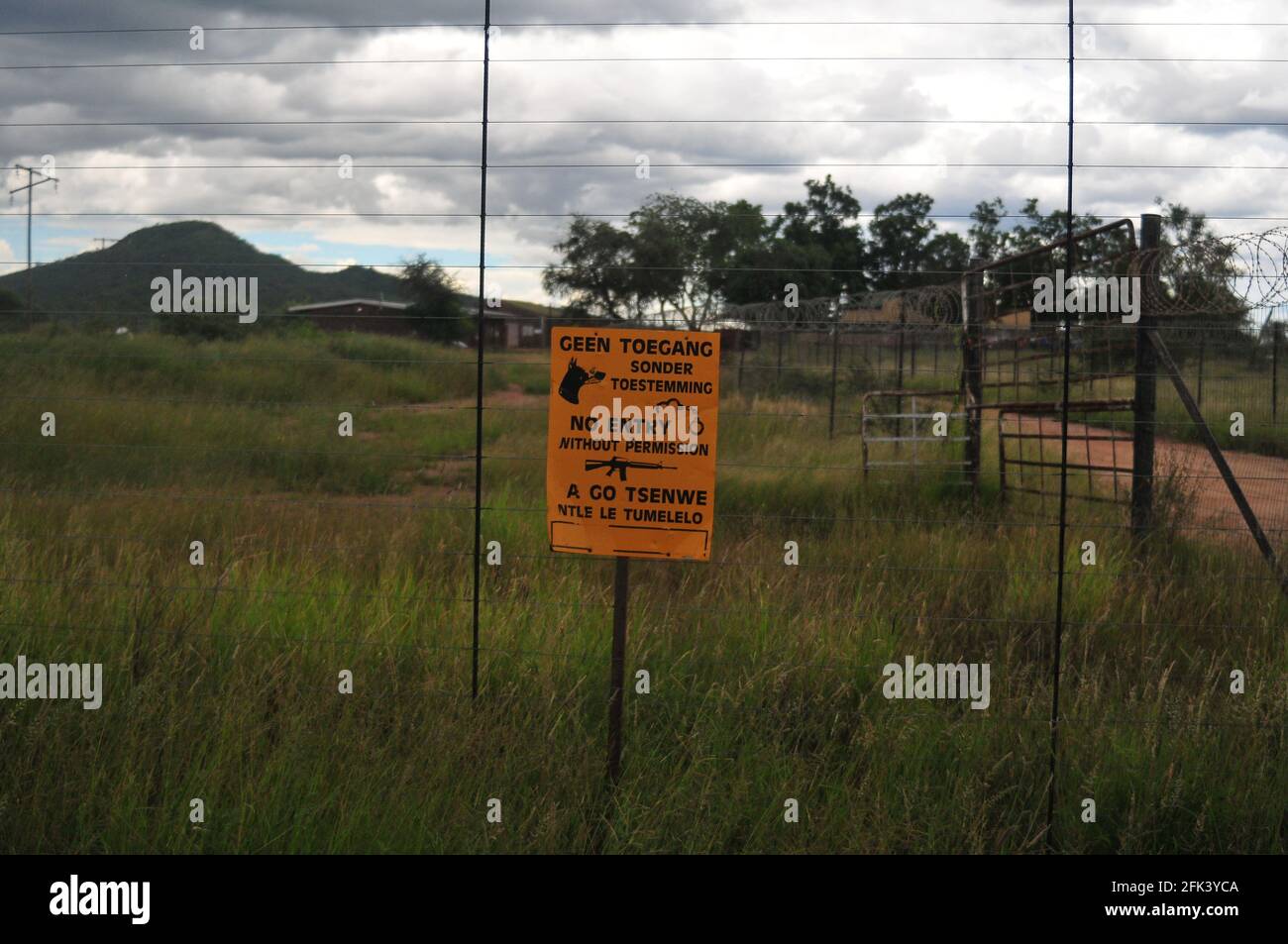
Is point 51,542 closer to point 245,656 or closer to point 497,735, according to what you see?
point 245,656

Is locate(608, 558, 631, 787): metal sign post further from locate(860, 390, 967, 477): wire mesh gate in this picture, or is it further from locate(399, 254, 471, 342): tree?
locate(860, 390, 967, 477): wire mesh gate

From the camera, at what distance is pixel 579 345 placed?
388cm

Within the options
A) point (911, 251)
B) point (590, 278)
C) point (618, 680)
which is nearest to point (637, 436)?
point (618, 680)

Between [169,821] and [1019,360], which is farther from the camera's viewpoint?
[1019,360]

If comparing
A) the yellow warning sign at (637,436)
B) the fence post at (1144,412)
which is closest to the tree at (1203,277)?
the fence post at (1144,412)

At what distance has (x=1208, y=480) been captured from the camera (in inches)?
415

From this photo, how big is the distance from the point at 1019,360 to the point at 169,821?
803 cm

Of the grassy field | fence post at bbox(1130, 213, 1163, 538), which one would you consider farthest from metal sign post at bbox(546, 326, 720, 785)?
fence post at bbox(1130, 213, 1163, 538)

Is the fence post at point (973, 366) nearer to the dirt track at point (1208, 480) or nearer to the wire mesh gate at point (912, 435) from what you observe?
the wire mesh gate at point (912, 435)

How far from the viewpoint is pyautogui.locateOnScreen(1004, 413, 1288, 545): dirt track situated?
758 cm

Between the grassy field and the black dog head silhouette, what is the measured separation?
68cm

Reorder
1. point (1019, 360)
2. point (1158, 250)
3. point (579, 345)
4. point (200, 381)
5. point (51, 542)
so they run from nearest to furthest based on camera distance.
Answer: point (579, 345) → point (1158, 250) → point (51, 542) → point (1019, 360) → point (200, 381)

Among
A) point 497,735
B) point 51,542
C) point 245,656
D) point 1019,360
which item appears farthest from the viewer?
point 1019,360
